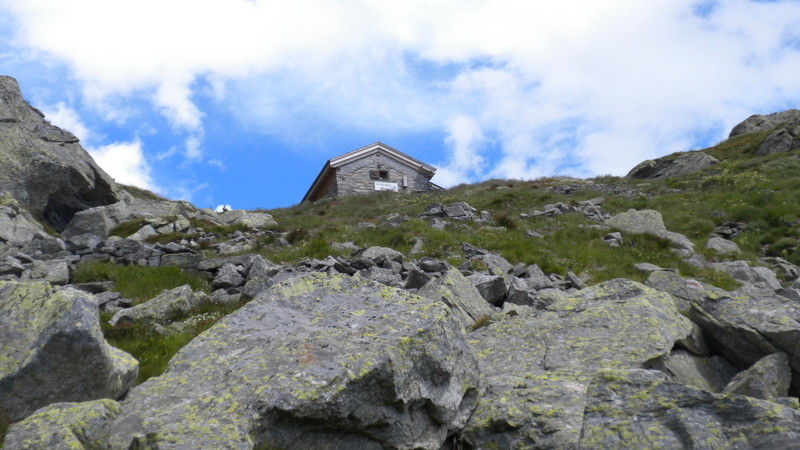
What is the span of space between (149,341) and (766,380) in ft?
29.2

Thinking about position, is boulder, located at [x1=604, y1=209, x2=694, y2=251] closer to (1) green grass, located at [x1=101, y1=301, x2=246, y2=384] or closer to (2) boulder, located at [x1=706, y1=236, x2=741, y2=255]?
(2) boulder, located at [x1=706, y1=236, x2=741, y2=255]

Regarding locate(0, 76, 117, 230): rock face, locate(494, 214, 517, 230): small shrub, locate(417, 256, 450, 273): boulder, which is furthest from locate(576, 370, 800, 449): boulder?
locate(0, 76, 117, 230): rock face

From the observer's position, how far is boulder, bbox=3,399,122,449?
4.16 metres

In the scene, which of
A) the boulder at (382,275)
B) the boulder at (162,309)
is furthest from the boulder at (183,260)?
the boulder at (382,275)

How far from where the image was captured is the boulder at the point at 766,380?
6.18 meters

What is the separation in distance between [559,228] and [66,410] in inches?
840

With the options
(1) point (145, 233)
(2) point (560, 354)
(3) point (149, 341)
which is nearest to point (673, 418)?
(2) point (560, 354)

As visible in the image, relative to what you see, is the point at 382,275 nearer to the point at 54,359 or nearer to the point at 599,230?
the point at 54,359

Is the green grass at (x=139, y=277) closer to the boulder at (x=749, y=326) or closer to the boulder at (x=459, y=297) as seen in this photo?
the boulder at (x=459, y=297)

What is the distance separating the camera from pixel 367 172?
5319cm

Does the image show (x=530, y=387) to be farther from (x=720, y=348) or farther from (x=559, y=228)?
(x=559, y=228)

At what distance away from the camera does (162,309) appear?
412 inches

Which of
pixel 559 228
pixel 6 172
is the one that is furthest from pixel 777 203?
pixel 6 172

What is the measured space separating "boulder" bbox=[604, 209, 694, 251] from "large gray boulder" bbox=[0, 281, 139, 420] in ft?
64.6
